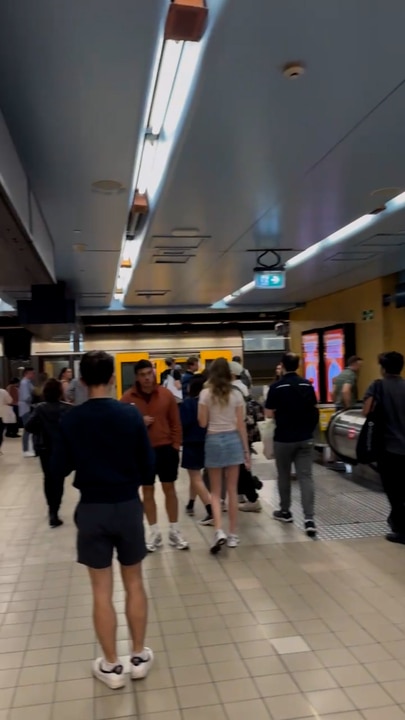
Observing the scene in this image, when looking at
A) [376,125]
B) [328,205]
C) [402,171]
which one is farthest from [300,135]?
[328,205]

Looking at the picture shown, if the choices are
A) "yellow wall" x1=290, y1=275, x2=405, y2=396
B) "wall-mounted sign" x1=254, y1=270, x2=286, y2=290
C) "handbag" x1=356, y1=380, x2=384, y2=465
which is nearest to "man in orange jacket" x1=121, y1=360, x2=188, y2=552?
"handbag" x1=356, y1=380, x2=384, y2=465

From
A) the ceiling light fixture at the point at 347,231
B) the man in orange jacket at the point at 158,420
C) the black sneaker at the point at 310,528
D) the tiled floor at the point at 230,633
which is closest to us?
the tiled floor at the point at 230,633

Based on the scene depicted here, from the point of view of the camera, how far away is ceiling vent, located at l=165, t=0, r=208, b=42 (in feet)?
8.82

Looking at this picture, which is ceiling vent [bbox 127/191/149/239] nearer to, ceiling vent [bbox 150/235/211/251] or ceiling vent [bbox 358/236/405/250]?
ceiling vent [bbox 150/235/211/251]

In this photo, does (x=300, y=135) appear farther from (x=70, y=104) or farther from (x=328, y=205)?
(x=328, y=205)

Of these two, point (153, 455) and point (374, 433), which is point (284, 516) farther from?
point (153, 455)

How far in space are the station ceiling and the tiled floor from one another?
3.10m

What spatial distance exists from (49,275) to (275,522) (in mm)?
3731

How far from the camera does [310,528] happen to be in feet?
16.2

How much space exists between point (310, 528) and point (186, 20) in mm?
3865

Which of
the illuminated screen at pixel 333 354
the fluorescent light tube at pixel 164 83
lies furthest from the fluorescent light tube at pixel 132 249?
the illuminated screen at pixel 333 354

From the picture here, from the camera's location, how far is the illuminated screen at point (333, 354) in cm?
1209

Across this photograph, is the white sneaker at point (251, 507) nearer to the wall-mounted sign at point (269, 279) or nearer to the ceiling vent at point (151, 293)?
the wall-mounted sign at point (269, 279)

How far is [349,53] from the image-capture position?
3057 mm
